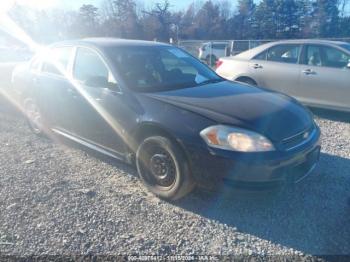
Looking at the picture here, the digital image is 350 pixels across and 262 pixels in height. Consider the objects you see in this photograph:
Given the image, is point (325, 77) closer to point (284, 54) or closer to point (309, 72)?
point (309, 72)

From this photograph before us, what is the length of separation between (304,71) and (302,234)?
13.5 feet

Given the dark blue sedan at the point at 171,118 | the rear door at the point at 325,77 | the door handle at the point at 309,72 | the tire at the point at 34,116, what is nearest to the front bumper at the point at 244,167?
the dark blue sedan at the point at 171,118

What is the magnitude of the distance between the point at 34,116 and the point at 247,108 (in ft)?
11.8

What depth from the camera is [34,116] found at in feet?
16.9

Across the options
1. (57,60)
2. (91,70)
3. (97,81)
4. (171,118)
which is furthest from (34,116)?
(171,118)

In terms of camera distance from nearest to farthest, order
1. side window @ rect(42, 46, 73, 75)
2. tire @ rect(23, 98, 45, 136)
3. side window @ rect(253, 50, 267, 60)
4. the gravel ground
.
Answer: the gravel ground
side window @ rect(42, 46, 73, 75)
tire @ rect(23, 98, 45, 136)
side window @ rect(253, 50, 267, 60)

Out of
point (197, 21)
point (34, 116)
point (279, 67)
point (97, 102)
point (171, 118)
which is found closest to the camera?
point (171, 118)

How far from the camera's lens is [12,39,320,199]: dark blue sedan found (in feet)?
9.07

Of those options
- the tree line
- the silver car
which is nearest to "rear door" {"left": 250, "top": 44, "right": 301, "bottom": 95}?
the silver car

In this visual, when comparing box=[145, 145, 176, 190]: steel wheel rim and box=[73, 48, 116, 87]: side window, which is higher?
box=[73, 48, 116, 87]: side window

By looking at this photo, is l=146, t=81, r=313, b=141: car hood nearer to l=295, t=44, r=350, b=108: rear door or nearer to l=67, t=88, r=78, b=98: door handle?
l=67, t=88, r=78, b=98: door handle

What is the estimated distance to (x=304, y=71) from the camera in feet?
20.0

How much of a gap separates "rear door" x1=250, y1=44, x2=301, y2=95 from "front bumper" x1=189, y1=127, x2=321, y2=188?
3.71 m

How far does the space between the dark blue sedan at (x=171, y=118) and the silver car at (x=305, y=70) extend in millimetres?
2641
